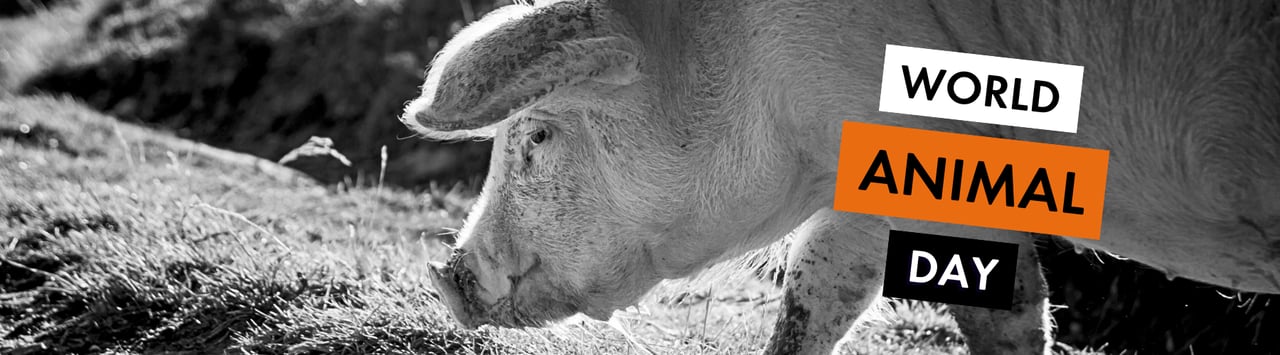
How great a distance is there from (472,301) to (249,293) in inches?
53.7

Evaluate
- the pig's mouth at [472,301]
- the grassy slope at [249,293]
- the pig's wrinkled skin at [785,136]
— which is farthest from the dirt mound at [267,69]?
the pig's wrinkled skin at [785,136]

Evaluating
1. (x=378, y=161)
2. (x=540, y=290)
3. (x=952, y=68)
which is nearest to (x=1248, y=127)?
(x=952, y=68)

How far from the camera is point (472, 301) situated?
3.25m

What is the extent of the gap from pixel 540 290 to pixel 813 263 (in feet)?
2.33

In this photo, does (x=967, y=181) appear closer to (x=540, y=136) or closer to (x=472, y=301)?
(x=540, y=136)

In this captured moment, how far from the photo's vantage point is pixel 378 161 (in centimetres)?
865

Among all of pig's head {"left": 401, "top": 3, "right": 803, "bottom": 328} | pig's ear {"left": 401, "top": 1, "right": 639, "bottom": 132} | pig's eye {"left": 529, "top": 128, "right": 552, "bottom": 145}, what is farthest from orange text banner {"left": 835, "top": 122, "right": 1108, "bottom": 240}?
pig's eye {"left": 529, "top": 128, "right": 552, "bottom": 145}

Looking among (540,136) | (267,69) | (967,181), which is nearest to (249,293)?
(540,136)

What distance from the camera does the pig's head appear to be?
2697mm

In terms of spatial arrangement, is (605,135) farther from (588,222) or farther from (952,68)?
(952,68)

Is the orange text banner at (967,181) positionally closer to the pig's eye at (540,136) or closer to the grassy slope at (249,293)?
the pig's eye at (540,136)

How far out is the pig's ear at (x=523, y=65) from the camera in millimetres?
2656

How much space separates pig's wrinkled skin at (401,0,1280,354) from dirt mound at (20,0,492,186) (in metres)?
5.78

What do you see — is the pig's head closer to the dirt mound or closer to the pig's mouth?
the pig's mouth
